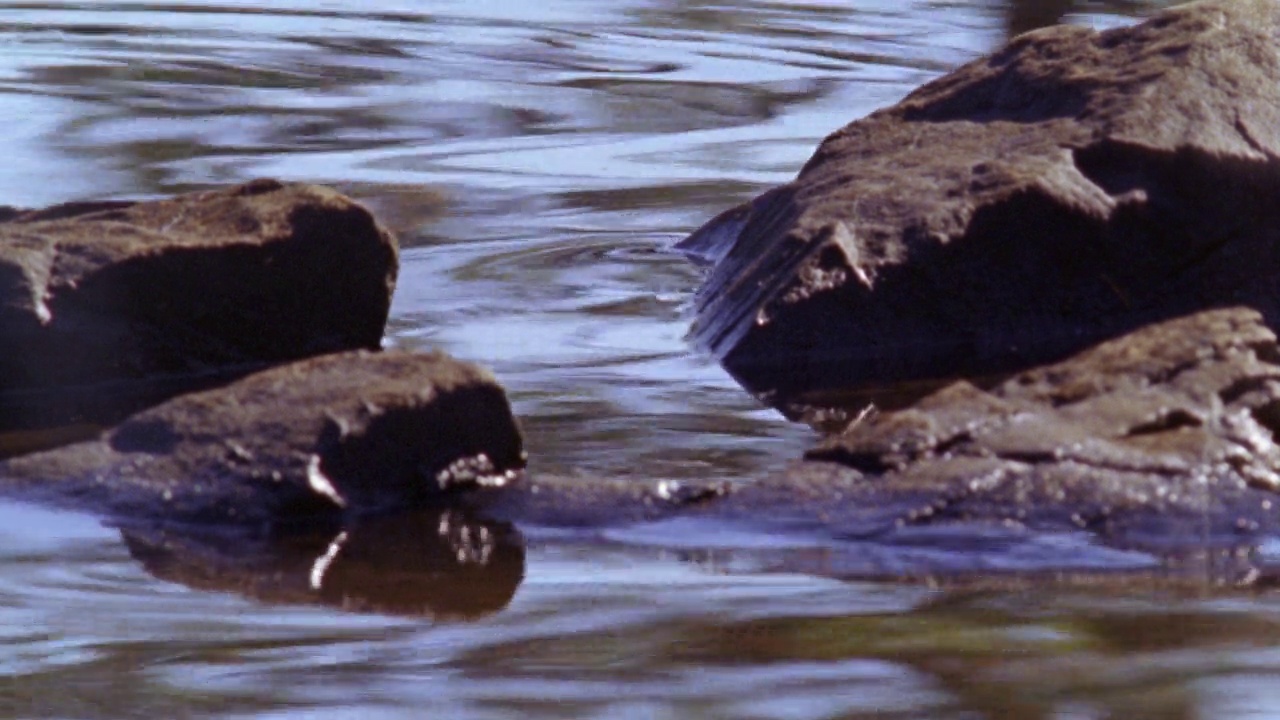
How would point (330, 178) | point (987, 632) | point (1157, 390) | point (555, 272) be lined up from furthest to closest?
point (330, 178) → point (555, 272) → point (1157, 390) → point (987, 632)

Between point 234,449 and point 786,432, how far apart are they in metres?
0.88

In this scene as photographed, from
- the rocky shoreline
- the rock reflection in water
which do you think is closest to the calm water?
the rock reflection in water

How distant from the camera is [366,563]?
3.04 meters

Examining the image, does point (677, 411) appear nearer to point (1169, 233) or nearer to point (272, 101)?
point (1169, 233)

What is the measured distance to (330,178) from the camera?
19.0 feet

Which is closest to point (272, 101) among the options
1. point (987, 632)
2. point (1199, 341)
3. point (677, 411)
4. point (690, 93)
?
point (690, 93)

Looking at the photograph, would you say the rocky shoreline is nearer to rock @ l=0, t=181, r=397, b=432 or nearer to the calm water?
rock @ l=0, t=181, r=397, b=432

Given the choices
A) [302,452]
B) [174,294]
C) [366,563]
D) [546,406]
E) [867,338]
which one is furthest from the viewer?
[867,338]

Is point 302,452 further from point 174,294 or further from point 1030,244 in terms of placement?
point 1030,244

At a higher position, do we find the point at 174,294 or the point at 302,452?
the point at 174,294

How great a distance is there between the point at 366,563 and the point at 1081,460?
91 centimetres

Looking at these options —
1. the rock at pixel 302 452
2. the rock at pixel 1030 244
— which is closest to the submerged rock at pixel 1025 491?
the rock at pixel 302 452

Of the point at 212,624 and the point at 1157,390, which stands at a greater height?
the point at 1157,390

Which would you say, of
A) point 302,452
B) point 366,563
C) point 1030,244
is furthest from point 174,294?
point 1030,244
